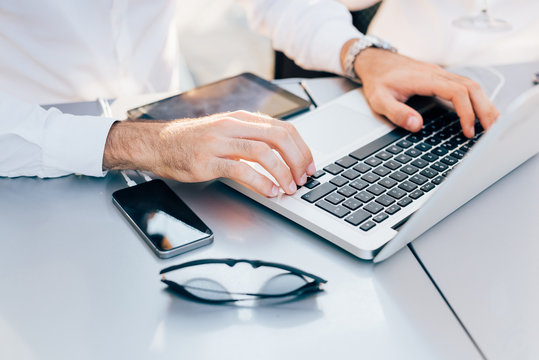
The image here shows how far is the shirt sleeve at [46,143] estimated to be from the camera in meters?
0.65

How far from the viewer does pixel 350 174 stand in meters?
0.60

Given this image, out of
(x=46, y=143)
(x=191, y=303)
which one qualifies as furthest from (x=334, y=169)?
(x=46, y=143)

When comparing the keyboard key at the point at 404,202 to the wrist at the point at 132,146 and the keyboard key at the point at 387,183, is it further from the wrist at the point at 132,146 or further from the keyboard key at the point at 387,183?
the wrist at the point at 132,146

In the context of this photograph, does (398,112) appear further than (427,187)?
Yes

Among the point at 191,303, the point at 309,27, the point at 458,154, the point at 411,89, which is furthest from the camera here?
the point at 309,27

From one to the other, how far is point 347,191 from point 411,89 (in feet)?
1.02

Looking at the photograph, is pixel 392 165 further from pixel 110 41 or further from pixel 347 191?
pixel 110 41

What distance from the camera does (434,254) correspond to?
1.73 ft

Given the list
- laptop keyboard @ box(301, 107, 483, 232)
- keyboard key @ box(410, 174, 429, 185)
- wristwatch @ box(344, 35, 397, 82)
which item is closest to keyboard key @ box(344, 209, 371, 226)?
laptop keyboard @ box(301, 107, 483, 232)

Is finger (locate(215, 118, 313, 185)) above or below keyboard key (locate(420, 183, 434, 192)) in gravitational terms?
above

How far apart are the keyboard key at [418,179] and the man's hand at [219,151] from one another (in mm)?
122

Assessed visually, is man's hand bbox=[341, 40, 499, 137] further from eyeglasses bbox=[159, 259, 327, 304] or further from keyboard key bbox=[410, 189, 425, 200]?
eyeglasses bbox=[159, 259, 327, 304]

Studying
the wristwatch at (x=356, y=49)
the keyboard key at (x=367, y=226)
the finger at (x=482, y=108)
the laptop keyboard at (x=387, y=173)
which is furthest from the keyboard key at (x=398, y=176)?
the wristwatch at (x=356, y=49)

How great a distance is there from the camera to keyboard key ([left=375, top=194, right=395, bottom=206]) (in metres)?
0.55
